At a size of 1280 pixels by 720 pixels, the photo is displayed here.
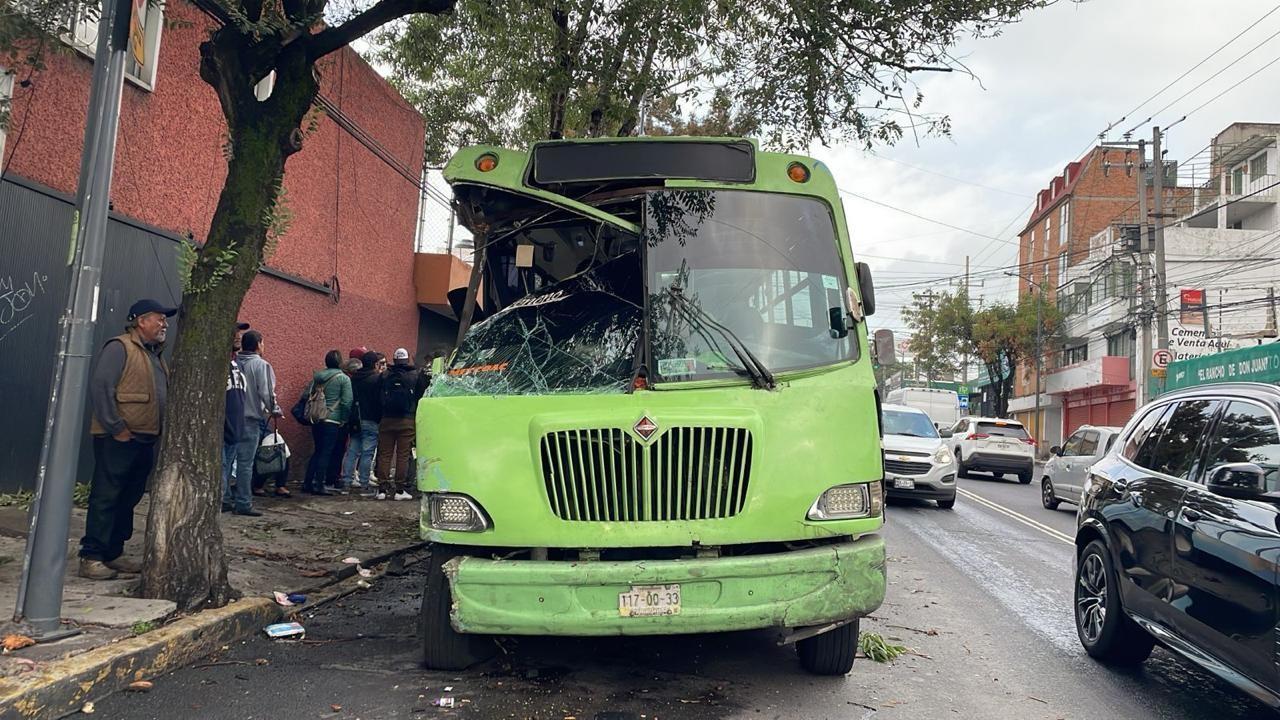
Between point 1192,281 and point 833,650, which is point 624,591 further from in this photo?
point 1192,281

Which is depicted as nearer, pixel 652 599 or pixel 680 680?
pixel 652 599

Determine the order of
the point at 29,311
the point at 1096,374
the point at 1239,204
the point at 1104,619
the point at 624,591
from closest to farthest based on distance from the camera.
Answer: the point at 624,591 < the point at 1104,619 < the point at 29,311 < the point at 1239,204 < the point at 1096,374

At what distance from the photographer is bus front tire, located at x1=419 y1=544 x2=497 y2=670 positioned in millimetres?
4500

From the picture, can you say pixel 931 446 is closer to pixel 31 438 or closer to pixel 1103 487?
pixel 1103 487

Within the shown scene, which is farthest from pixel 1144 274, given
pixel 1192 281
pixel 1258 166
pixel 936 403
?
pixel 1258 166

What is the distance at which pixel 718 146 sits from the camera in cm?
538

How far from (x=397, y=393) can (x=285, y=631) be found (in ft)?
20.5

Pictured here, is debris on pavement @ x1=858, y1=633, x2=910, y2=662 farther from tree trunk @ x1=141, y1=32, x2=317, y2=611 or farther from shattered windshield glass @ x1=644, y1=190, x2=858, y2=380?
tree trunk @ x1=141, y1=32, x2=317, y2=611

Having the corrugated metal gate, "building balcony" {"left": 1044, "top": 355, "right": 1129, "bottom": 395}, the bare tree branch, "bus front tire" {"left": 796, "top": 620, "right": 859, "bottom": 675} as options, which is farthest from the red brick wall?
"building balcony" {"left": 1044, "top": 355, "right": 1129, "bottom": 395}

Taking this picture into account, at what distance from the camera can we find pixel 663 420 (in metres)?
4.20

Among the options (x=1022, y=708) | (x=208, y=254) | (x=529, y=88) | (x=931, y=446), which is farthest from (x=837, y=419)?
(x=931, y=446)

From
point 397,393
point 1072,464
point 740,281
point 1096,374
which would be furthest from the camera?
point 1096,374

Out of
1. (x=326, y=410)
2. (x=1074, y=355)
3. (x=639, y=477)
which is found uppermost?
(x=1074, y=355)

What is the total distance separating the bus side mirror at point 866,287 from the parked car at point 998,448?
64.5 feet
